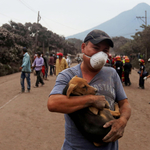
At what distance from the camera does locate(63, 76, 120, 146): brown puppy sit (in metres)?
1.58

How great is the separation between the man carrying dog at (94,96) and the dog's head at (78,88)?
44 mm

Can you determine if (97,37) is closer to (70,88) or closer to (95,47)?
(95,47)

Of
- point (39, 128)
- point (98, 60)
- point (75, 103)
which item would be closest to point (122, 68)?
point (39, 128)

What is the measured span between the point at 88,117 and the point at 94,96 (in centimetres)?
17

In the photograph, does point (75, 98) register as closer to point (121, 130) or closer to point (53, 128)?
point (121, 130)

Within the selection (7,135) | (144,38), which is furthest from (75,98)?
(144,38)

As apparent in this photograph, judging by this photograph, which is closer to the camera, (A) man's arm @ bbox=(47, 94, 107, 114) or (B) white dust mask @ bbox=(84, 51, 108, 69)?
(A) man's arm @ bbox=(47, 94, 107, 114)

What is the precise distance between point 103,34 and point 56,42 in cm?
4978

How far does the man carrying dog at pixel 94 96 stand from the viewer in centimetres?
159

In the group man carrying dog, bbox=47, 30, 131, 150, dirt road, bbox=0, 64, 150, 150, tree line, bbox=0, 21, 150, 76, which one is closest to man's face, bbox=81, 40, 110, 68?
man carrying dog, bbox=47, 30, 131, 150

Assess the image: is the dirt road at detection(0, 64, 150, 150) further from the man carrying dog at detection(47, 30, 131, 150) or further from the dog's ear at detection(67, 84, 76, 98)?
the dog's ear at detection(67, 84, 76, 98)

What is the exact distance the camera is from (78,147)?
5.72 feet

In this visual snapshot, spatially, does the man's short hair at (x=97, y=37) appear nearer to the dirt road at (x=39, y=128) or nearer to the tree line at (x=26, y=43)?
the dirt road at (x=39, y=128)

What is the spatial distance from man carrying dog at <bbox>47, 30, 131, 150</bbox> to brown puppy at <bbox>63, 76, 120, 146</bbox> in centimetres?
4
